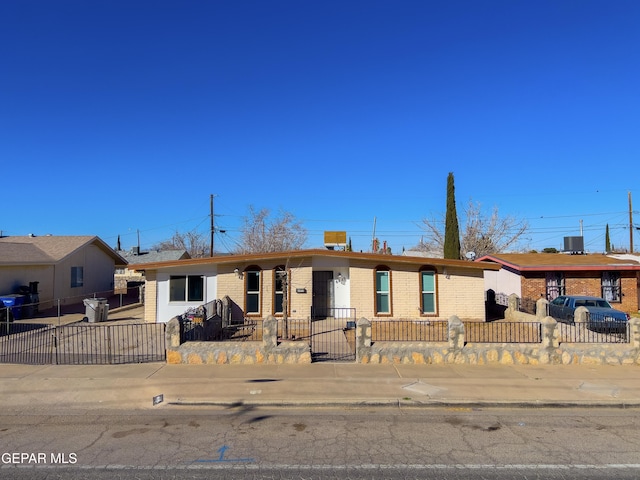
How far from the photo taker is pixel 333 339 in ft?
44.5

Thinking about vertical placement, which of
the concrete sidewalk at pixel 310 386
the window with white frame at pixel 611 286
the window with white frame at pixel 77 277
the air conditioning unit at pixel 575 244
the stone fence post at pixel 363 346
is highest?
the air conditioning unit at pixel 575 244

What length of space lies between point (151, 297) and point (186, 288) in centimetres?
155

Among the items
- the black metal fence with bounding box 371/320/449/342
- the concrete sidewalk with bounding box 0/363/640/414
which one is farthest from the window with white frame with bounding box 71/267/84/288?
the black metal fence with bounding box 371/320/449/342

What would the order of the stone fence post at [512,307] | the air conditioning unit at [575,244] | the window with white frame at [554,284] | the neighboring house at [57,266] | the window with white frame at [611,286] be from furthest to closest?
the air conditioning unit at [575,244], the window with white frame at [611,286], the window with white frame at [554,284], the neighboring house at [57,266], the stone fence post at [512,307]

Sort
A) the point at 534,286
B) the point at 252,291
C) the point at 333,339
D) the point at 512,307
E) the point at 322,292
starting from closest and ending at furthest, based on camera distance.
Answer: the point at 333,339
the point at 252,291
the point at 322,292
the point at 512,307
the point at 534,286

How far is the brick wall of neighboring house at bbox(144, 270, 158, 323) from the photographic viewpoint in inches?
699

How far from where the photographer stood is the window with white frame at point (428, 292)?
58.0ft

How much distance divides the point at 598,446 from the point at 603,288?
832 inches

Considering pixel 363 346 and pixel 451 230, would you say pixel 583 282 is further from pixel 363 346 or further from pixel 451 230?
pixel 363 346

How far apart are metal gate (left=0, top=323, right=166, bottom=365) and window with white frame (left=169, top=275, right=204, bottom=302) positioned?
197 centimetres

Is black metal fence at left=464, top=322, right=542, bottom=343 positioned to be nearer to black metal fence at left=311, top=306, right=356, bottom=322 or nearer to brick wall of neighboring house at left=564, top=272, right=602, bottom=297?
black metal fence at left=311, top=306, right=356, bottom=322

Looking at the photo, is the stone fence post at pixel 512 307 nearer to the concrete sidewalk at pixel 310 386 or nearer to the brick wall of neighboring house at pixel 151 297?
→ the concrete sidewalk at pixel 310 386

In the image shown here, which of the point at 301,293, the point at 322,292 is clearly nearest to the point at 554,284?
the point at 322,292

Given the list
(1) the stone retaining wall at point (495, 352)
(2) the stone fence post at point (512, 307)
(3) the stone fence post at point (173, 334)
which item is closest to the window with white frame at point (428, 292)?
(2) the stone fence post at point (512, 307)
